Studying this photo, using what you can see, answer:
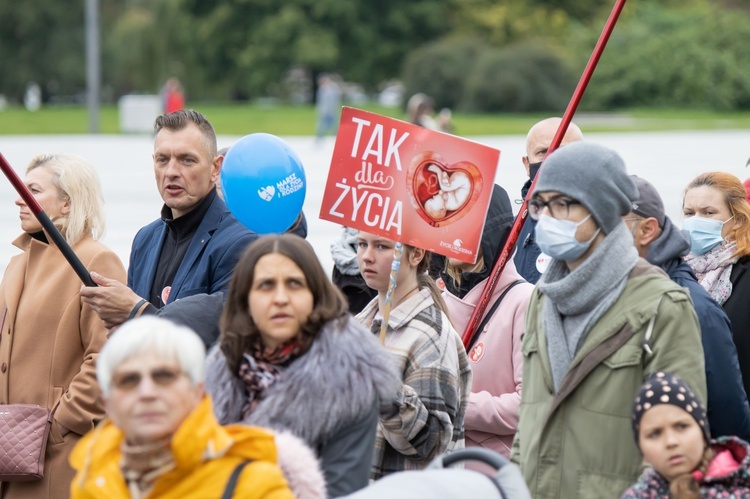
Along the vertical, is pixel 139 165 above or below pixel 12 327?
above

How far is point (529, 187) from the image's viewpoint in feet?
20.4

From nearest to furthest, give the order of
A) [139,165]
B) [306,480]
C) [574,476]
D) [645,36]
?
[306,480] < [574,476] < [139,165] < [645,36]

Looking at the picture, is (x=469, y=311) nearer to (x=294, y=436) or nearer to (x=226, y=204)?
(x=226, y=204)

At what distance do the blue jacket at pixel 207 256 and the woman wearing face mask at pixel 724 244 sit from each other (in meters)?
2.12

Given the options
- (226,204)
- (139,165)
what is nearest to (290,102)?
(139,165)

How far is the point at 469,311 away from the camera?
205 inches

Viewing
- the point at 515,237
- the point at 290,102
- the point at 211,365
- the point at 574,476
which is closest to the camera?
the point at 211,365

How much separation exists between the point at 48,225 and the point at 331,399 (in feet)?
6.46

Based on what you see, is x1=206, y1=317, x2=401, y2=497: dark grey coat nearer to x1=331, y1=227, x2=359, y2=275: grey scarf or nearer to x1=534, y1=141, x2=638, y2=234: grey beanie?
x1=534, y1=141, x2=638, y2=234: grey beanie

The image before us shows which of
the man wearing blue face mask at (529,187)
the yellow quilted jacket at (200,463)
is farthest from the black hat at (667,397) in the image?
the man wearing blue face mask at (529,187)

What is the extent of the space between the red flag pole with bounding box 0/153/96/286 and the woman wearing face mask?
2.82m

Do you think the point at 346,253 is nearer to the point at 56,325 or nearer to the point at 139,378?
the point at 56,325

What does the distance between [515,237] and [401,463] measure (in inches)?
45.9

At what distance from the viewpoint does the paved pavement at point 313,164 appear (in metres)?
16.5
